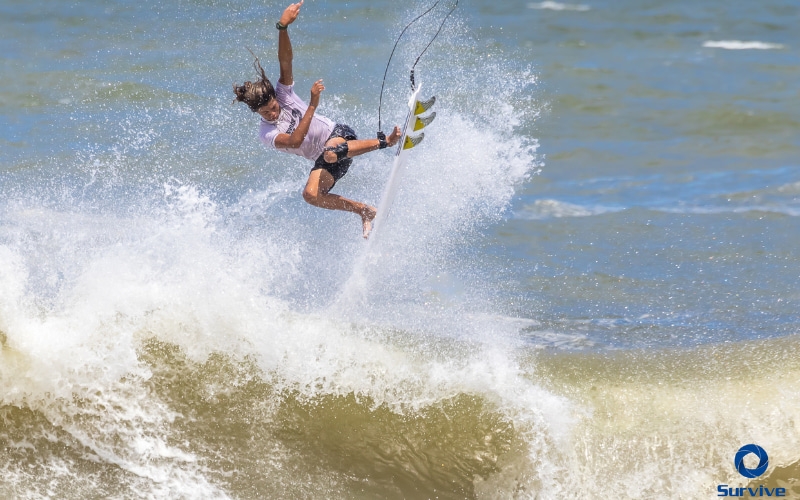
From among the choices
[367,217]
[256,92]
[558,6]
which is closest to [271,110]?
[256,92]

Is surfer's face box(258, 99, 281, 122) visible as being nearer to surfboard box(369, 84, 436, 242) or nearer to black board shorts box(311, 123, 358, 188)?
black board shorts box(311, 123, 358, 188)

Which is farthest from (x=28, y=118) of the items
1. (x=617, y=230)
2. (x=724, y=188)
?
(x=724, y=188)

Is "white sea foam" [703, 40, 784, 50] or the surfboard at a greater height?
the surfboard

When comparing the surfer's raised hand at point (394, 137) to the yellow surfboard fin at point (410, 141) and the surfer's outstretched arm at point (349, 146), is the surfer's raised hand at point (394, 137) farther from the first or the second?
the yellow surfboard fin at point (410, 141)

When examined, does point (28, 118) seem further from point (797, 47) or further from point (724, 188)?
point (797, 47)

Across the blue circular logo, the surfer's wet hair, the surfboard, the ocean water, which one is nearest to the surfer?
the surfer's wet hair

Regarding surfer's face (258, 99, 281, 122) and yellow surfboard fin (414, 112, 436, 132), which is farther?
yellow surfboard fin (414, 112, 436, 132)

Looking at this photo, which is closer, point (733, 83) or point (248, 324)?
point (248, 324)

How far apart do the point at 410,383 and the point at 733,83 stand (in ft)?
29.3

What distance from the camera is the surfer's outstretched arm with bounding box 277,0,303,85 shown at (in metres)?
6.61

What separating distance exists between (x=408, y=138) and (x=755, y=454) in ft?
11.0

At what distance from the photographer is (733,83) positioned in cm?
1313

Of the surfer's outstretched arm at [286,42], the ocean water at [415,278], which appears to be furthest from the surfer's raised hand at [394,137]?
the ocean water at [415,278]

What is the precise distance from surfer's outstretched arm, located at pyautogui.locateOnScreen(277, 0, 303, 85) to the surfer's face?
0.69ft
